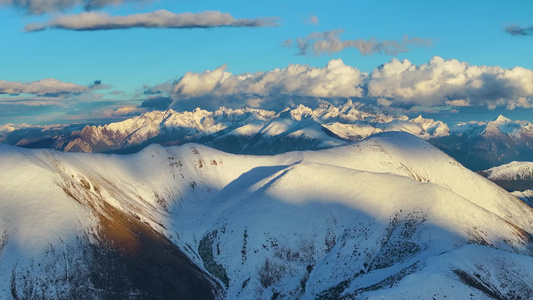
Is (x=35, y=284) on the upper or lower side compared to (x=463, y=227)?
upper

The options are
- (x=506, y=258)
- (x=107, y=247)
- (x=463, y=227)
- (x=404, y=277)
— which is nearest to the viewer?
(x=404, y=277)

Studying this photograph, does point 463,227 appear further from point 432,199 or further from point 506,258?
point 506,258

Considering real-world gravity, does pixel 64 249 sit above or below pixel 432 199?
above

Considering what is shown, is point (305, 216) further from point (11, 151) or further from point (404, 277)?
point (11, 151)

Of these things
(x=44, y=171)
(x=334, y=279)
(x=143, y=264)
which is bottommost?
(x=334, y=279)

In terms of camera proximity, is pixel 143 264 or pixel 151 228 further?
pixel 151 228

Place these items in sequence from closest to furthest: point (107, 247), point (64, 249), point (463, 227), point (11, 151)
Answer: point (64, 249) < point (107, 247) < point (463, 227) < point (11, 151)

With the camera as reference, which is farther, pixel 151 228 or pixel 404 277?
pixel 151 228

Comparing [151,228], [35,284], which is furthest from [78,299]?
[151,228]

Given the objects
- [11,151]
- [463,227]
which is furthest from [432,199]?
[11,151]
